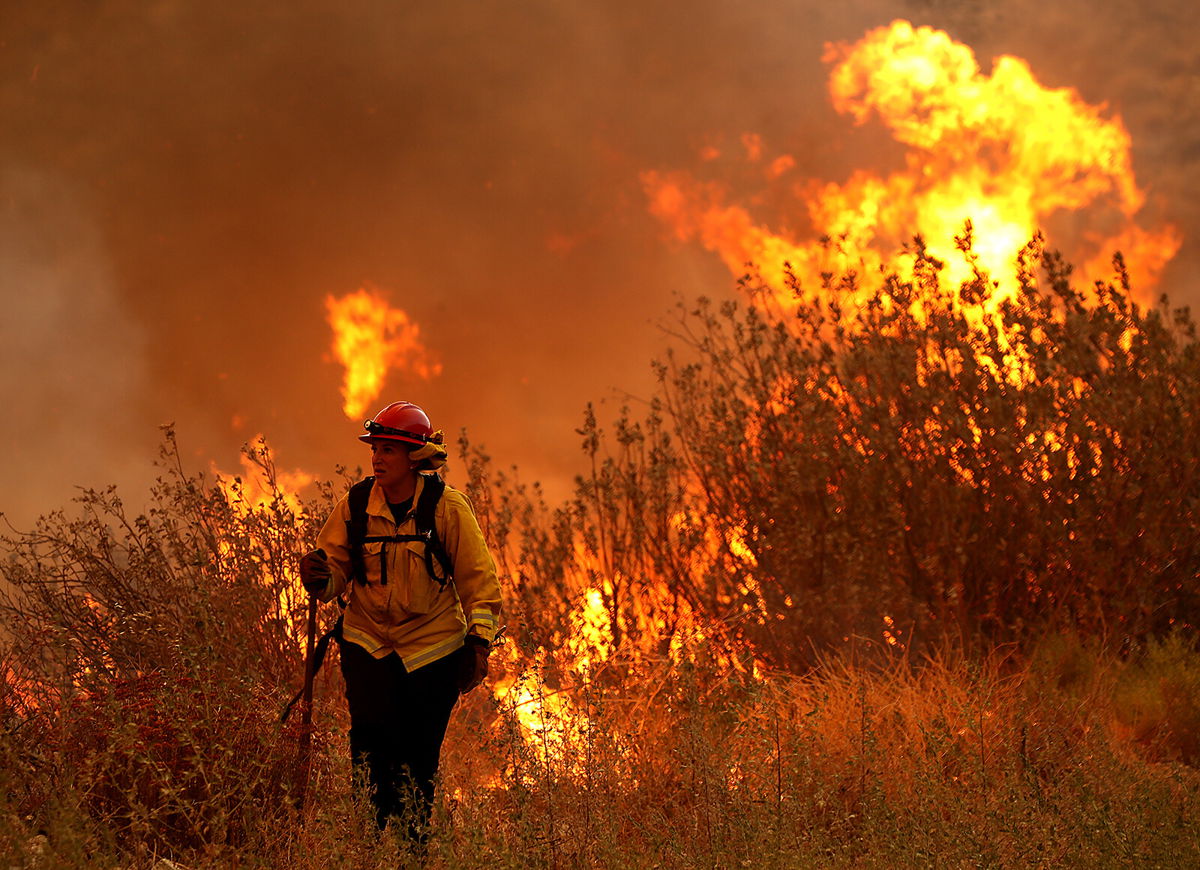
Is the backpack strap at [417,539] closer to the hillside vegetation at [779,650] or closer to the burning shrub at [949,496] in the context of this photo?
the hillside vegetation at [779,650]

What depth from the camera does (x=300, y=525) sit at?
6.95 metres

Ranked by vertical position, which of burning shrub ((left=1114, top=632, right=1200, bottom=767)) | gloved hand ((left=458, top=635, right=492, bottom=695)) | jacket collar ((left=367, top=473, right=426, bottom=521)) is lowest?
burning shrub ((left=1114, top=632, right=1200, bottom=767))

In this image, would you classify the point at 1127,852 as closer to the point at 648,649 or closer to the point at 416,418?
the point at 416,418

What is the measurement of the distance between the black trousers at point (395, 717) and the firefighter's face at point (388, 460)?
2.20ft

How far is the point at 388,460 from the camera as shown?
4934 millimetres

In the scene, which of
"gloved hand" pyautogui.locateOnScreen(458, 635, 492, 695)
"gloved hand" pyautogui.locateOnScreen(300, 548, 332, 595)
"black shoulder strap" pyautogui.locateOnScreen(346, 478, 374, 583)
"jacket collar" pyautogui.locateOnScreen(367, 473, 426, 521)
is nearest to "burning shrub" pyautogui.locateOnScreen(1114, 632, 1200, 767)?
"gloved hand" pyautogui.locateOnScreen(458, 635, 492, 695)

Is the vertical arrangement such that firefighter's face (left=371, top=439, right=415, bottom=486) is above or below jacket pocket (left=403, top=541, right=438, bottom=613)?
above

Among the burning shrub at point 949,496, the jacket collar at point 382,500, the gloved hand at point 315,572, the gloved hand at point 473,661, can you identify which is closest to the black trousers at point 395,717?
the gloved hand at point 473,661

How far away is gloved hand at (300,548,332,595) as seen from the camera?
4797 millimetres

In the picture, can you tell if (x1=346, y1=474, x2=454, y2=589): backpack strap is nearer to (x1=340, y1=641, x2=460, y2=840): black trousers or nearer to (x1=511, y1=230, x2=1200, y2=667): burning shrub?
(x1=340, y1=641, x2=460, y2=840): black trousers

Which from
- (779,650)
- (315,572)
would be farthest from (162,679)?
(779,650)

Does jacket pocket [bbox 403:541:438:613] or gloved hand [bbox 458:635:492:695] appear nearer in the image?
gloved hand [bbox 458:635:492:695]

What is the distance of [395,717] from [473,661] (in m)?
0.38

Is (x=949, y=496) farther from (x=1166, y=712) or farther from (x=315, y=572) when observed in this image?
(x=315, y=572)
